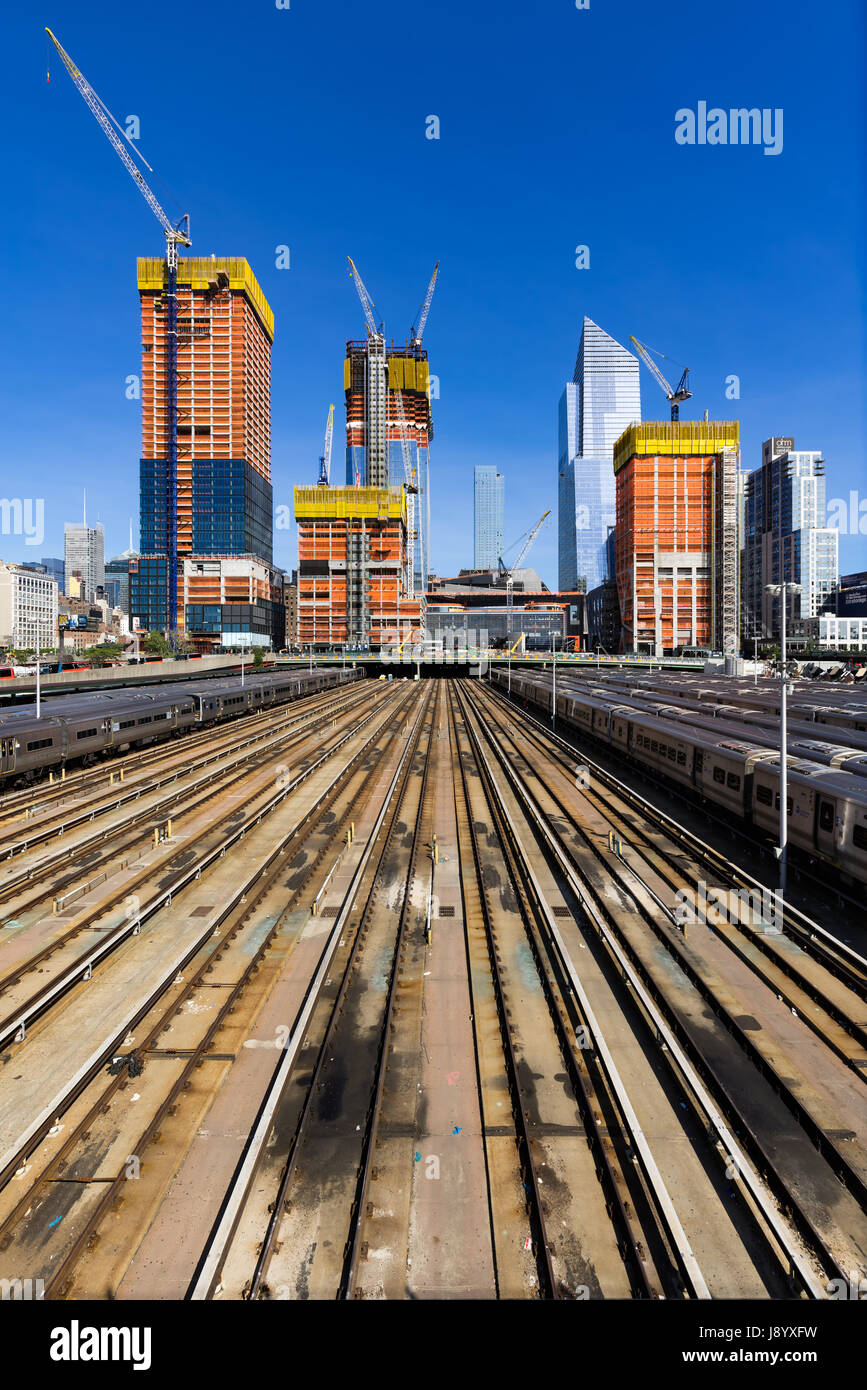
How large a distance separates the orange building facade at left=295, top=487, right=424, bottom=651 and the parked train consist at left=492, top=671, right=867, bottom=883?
485 feet

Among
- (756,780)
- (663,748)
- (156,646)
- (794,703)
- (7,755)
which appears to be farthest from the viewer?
(156,646)

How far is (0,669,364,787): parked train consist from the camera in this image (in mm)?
27578

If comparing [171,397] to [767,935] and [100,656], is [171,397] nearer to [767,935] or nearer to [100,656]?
[100,656]

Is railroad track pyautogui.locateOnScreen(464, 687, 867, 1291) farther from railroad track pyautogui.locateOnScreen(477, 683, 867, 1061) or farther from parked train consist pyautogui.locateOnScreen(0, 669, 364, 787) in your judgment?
parked train consist pyautogui.locateOnScreen(0, 669, 364, 787)

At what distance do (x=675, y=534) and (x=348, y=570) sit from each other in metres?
92.3

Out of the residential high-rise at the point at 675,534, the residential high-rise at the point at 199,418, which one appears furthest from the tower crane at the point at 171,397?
the residential high-rise at the point at 675,534

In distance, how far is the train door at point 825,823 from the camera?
1633cm

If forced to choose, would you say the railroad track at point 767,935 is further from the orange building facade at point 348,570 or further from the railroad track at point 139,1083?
the orange building facade at point 348,570

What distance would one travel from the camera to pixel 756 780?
66.0ft

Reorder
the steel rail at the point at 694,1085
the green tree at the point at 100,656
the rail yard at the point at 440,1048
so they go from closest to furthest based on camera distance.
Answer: the steel rail at the point at 694,1085 → the rail yard at the point at 440,1048 → the green tree at the point at 100,656

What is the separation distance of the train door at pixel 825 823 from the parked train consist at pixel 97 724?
30498mm

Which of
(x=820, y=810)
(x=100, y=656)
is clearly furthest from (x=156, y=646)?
(x=820, y=810)

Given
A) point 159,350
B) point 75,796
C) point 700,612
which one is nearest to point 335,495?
point 159,350

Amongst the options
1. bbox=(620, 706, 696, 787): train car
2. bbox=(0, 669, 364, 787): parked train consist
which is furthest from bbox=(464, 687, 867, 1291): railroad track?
bbox=(0, 669, 364, 787): parked train consist
